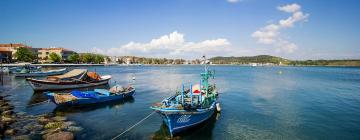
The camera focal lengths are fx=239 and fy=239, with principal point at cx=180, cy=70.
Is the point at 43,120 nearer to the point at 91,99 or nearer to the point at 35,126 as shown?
the point at 35,126

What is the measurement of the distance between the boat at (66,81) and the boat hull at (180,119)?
3431 centimetres

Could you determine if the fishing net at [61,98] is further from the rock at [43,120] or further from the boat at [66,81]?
the boat at [66,81]

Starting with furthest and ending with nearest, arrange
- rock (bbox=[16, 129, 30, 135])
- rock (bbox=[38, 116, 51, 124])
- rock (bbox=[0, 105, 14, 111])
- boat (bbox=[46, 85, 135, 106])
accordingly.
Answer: boat (bbox=[46, 85, 135, 106]) < rock (bbox=[0, 105, 14, 111]) < rock (bbox=[38, 116, 51, 124]) < rock (bbox=[16, 129, 30, 135])

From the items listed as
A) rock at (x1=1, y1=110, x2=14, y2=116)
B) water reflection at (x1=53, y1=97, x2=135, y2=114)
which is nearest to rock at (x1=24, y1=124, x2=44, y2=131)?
water reflection at (x1=53, y1=97, x2=135, y2=114)

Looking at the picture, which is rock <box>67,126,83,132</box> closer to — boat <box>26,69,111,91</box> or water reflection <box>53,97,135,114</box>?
water reflection <box>53,97,135,114</box>

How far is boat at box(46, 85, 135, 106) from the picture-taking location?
99.5 ft

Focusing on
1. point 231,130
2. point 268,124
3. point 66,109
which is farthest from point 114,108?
point 268,124

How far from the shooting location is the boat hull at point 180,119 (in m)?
19.9

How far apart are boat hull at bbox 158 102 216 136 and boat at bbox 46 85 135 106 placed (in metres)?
15.6

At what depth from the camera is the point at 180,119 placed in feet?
67.4

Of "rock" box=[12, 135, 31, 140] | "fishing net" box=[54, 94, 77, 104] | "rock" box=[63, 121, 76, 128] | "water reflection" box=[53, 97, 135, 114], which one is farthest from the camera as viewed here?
"fishing net" box=[54, 94, 77, 104]

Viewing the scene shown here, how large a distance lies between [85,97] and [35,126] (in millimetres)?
9847

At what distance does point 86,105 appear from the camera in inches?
1283

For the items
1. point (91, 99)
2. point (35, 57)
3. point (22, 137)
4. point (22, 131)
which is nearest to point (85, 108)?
point (91, 99)
